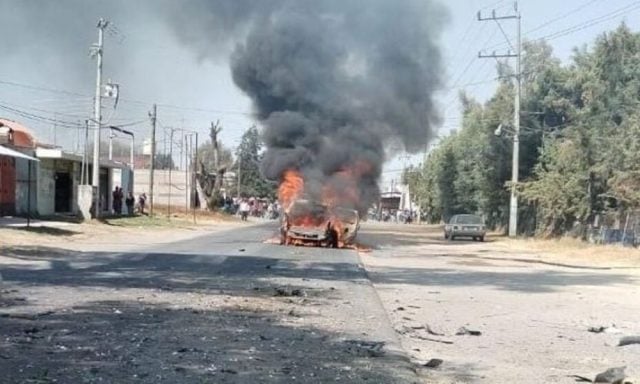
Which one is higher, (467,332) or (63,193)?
(63,193)

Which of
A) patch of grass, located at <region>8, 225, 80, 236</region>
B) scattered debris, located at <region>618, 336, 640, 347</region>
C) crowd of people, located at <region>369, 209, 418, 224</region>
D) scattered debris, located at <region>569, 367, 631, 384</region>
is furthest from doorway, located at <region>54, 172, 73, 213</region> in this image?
crowd of people, located at <region>369, 209, 418, 224</region>

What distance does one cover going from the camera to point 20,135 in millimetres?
44031

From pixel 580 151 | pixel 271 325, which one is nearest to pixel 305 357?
pixel 271 325

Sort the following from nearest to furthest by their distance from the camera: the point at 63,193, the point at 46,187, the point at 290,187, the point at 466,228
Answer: the point at 290,187 → the point at 46,187 → the point at 466,228 → the point at 63,193

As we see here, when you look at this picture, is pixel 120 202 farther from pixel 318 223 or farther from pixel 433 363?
pixel 433 363

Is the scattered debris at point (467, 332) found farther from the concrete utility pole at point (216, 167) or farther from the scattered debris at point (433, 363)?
the concrete utility pole at point (216, 167)

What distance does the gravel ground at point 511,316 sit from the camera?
8.72 m

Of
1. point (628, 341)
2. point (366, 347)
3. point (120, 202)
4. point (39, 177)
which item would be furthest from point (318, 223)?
point (120, 202)

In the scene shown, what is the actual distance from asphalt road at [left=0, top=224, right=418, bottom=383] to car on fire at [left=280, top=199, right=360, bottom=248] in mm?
12335

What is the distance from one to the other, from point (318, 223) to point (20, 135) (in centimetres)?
2043

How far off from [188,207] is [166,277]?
64.2m

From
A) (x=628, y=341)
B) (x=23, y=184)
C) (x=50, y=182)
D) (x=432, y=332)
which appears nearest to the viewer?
(x=628, y=341)

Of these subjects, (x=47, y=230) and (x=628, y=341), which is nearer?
(x=628, y=341)

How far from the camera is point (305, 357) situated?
8.18 m
